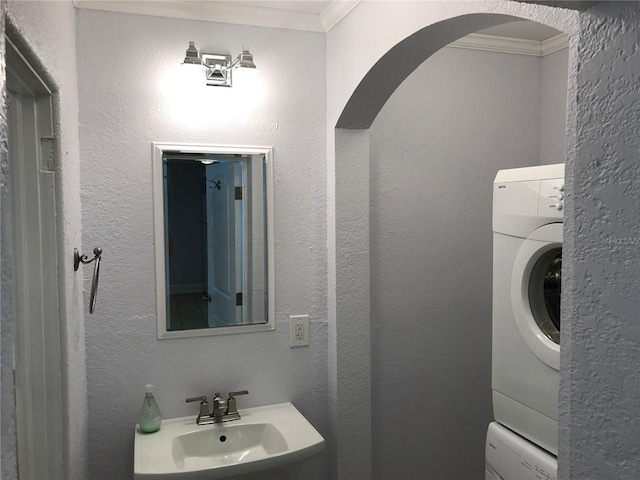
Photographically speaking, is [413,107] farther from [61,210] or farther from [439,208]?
[61,210]

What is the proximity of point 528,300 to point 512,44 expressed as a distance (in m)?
1.28

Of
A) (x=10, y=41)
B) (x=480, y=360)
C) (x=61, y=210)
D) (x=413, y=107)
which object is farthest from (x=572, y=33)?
(x=480, y=360)

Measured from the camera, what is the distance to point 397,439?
257cm

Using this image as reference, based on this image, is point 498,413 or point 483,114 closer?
point 498,413

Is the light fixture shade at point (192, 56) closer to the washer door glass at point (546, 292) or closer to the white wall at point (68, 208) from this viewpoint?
the white wall at point (68, 208)

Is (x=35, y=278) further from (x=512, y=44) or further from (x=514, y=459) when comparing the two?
(x=512, y=44)

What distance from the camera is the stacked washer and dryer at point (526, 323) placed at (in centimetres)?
192

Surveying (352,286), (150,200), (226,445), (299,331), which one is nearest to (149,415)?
(226,445)

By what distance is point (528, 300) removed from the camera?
206 centimetres

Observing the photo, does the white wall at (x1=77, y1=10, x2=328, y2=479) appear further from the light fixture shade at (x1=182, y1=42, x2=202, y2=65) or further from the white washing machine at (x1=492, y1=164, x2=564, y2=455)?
the white washing machine at (x1=492, y1=164, x2=564, y2=455)

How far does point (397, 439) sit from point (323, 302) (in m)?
0.78

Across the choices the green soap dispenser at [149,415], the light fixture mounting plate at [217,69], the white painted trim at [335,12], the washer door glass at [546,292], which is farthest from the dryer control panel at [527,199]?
the green soap dispenser at [149,415]

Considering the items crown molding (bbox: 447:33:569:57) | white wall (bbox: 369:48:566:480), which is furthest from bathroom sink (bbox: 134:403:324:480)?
crown molding (bbox: 447:33:569:57)

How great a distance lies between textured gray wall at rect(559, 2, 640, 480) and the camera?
84cm
